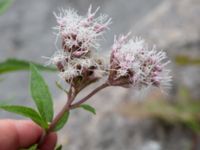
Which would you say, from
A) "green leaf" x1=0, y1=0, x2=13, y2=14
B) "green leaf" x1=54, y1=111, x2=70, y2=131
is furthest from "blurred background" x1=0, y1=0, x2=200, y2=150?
"green leaf" x1=54, y1=111, x2=70, y2=131

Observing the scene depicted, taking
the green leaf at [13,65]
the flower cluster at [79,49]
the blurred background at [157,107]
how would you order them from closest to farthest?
the flower cluster at [79,49] → the green leaf at [13,65] → the blurred background at [157,107]

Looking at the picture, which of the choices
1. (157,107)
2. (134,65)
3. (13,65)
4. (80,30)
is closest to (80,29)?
(80,30)

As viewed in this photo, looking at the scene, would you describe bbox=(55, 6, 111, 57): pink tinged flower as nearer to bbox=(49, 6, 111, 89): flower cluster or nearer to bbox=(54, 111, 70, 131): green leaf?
bbox=(49, 6, 111, 89): flower cluster

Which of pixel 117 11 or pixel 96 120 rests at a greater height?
pixel 117 11

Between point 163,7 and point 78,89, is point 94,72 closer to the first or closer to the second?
point 78,89

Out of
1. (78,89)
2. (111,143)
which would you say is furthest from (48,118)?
(111,143)

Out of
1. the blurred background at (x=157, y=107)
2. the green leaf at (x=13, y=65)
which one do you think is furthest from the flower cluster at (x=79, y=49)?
the blurred background at (x=157, y=107)

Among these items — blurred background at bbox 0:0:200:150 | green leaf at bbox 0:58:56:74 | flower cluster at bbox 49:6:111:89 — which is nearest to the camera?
flower cluster at bbox 49:6:111:89

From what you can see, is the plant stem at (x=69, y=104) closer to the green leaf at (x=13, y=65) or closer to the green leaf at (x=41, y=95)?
the green leaf at (x=41, y=95)
